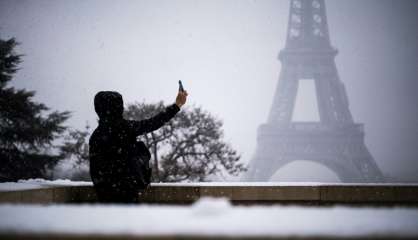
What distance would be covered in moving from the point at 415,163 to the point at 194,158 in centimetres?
7771

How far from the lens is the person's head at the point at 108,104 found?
398cm

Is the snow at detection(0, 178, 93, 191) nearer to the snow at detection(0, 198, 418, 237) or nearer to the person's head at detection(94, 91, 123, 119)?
the person's head at detection(94, 91, 123, 119)

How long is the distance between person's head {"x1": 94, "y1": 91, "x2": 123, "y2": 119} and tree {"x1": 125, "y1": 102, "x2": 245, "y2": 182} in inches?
705

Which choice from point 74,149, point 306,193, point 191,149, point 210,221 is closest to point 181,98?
point 306,193

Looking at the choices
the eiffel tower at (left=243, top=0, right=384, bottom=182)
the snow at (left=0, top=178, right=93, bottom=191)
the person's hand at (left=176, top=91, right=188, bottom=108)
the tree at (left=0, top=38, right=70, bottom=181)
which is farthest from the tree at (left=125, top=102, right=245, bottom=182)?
the person's hand at (left=176, top=91, right=188, bottom=108)

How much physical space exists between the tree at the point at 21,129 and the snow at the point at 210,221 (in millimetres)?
19018

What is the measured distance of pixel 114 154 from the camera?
402cm

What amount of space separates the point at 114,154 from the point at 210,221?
7.97 feet

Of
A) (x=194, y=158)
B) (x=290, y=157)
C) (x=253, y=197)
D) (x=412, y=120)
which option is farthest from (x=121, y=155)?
(x=412, y=120)

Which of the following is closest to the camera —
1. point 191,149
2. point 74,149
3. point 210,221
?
point 210,221

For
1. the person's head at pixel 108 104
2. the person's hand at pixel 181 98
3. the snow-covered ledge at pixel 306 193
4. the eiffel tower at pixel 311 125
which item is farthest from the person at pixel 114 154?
the eiffel tower at pixel 311 125

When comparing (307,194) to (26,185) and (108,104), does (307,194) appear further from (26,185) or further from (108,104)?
(26,185)

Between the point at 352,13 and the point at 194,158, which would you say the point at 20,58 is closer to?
the point at 194,158

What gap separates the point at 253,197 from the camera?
5137 millimetres
